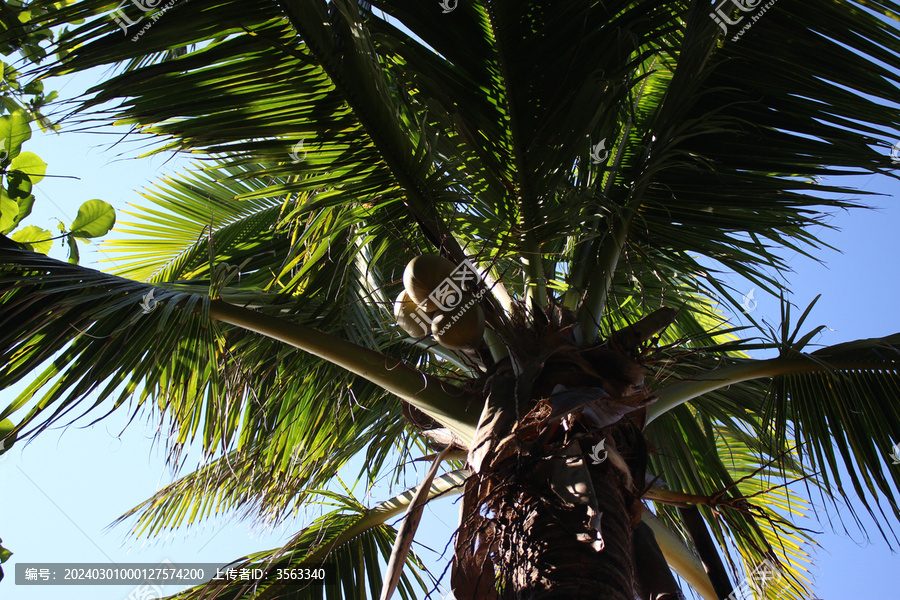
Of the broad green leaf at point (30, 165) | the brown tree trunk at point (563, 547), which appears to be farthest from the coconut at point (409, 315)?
the broad green leaf at point (30, 165)

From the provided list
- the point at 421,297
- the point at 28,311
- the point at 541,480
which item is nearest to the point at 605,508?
the point at 541,480

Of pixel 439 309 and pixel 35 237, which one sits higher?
pixel 35 237

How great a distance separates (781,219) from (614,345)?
3.50 ft

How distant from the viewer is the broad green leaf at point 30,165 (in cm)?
208

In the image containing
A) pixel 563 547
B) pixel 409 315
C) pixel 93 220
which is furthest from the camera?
pixel 409 315

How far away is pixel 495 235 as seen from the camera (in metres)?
2.47

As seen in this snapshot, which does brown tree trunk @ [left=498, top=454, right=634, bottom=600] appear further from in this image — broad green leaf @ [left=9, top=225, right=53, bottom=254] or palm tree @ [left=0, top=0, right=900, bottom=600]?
broad green leaf @ [left=9, top=225, right=53, bottom=254]

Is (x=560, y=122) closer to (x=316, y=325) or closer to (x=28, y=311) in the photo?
(x=316, y=325)

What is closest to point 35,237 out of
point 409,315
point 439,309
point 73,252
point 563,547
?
point 73,252

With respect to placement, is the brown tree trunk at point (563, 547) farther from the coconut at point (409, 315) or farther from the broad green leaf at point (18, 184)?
the broad green leaf at point (18, 184)

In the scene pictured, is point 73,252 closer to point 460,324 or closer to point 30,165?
point 30,165

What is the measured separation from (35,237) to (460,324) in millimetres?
1599

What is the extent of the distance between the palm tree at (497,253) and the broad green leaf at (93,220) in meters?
0.15

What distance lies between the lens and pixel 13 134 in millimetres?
2072
